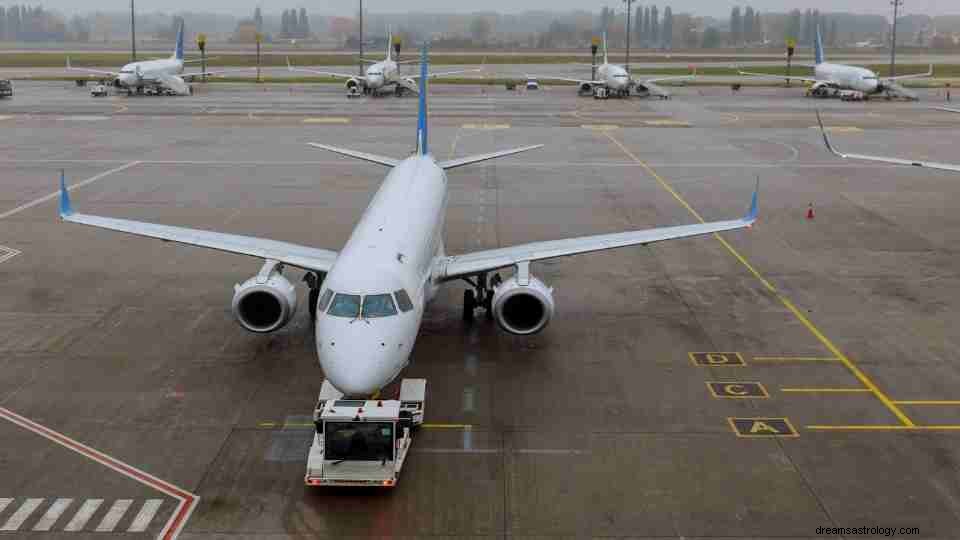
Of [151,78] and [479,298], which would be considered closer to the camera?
[479,298]

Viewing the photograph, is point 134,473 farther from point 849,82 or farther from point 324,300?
point 849,82

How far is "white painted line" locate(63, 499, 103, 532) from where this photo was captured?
15742 mm

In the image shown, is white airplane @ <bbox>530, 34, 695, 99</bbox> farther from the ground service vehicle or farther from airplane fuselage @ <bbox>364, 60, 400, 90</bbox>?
the ground service vehicle

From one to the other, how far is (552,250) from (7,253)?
832 inches

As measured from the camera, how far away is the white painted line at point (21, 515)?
1577 cm

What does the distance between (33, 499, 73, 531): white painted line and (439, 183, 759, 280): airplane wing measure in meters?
11.1

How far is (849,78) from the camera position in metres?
101

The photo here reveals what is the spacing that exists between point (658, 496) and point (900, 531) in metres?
4.02

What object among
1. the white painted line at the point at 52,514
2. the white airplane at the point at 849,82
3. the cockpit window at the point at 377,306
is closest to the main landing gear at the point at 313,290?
the cockpit window at the point at 377,306

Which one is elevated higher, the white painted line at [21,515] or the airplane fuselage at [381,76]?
the airplane fuselage at [381,76]

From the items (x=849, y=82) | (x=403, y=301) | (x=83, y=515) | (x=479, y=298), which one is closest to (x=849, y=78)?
(x=849, y=82)

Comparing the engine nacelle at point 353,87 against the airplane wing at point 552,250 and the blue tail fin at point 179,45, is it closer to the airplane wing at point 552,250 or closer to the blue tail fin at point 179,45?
the blue tail fin at point 179,45

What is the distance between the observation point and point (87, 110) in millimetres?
83812

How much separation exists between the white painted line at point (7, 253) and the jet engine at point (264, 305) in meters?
14.9
